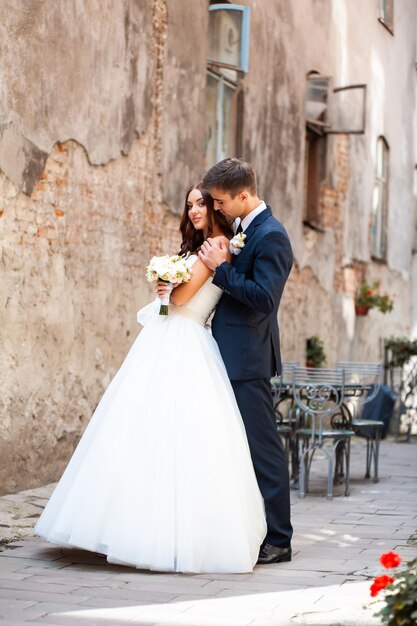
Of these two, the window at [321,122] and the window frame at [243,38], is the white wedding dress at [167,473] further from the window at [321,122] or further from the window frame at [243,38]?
the window at [321,122]

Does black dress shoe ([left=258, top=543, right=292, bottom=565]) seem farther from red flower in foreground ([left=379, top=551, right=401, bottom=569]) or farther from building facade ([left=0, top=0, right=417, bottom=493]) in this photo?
building facade ([left=0, top=0, right=417, bottom=493])

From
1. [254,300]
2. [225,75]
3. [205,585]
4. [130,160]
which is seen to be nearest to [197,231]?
[254,300]

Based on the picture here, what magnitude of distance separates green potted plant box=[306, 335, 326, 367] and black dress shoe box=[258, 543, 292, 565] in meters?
8.21

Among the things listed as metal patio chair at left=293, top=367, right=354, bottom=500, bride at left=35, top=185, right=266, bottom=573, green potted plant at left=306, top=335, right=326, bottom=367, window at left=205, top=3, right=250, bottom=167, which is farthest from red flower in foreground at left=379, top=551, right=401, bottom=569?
green potted plant at left=306, top=335, right=326, bottom=367

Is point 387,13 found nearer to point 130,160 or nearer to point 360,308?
point 360,308

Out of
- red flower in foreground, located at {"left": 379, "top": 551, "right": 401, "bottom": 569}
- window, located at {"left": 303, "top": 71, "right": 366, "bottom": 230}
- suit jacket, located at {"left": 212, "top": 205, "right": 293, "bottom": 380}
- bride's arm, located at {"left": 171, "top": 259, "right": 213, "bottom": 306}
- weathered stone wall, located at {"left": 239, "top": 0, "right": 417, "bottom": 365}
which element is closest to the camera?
red flower in foreground, located at {"left": 379, "top": 551, "right": 401, "bottom": 569}

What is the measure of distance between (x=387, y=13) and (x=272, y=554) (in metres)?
13.4

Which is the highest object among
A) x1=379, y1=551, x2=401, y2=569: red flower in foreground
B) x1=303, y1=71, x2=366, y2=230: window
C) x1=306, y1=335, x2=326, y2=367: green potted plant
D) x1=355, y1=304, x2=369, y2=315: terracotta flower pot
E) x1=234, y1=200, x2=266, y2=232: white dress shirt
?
x1=303, y1=71, x2=366, y2=230: window

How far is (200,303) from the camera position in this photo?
18.1 ft

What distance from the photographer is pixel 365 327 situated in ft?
52.1

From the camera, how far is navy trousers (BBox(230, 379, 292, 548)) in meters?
5.38

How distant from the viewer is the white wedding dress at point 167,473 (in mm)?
5000

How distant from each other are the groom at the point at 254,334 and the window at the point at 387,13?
1211cm

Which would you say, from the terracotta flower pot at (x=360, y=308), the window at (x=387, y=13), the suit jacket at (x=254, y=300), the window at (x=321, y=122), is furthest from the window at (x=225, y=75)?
the window at (x=387, y=13)
